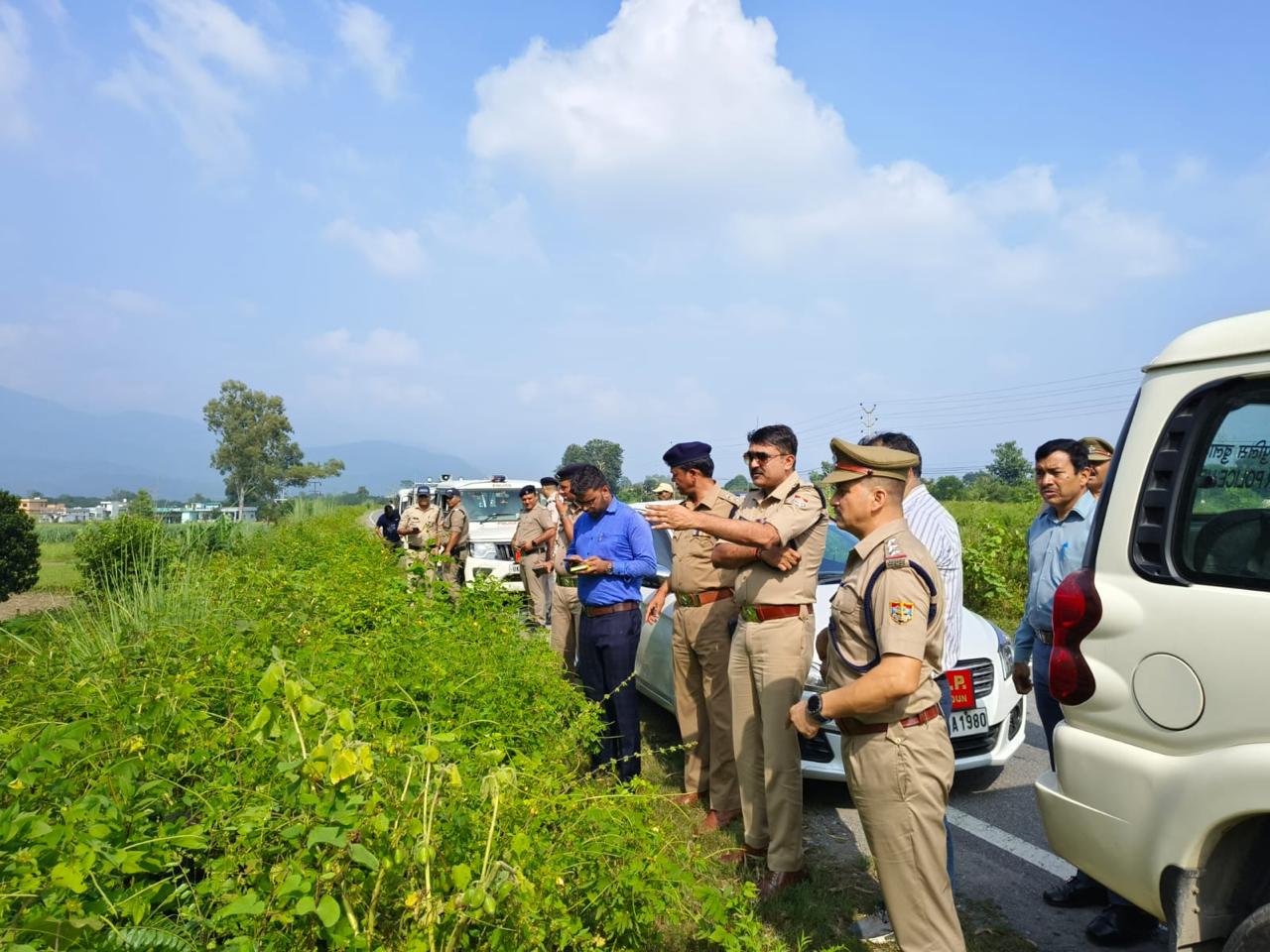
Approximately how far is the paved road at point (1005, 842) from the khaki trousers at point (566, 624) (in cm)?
232

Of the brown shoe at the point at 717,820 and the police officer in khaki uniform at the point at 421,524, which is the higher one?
the police officer in khaki uniform at the point at 421,524

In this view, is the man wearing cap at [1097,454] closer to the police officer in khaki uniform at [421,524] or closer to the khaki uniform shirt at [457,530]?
the khaki uniform shirt at [457,530]

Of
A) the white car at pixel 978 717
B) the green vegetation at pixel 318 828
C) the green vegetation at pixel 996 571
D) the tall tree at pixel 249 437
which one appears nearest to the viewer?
the green vegetation at pixel 318 828

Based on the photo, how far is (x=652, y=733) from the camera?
21.4ft

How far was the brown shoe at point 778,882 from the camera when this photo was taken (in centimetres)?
369

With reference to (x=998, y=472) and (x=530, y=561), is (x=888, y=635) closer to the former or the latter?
(x=530, y=561)

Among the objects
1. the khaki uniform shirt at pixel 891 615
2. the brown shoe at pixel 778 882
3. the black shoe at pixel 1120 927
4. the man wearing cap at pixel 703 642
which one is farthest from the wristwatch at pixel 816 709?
the man wearing cap at pixel 703 642

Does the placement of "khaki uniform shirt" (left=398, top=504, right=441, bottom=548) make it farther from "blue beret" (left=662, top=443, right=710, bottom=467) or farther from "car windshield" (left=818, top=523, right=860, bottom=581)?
"blue beret" (left=662, top=443, right=710, bottom=467)

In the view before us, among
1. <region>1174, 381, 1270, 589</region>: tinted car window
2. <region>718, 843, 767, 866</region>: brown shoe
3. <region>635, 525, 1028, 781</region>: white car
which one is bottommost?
<region>718, 843, 767, 866</region>: brown shoe

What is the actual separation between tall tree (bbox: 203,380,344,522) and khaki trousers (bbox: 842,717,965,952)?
2596 inches

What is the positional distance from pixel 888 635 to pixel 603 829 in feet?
3.21

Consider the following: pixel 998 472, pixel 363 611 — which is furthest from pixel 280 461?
pixel 363 611

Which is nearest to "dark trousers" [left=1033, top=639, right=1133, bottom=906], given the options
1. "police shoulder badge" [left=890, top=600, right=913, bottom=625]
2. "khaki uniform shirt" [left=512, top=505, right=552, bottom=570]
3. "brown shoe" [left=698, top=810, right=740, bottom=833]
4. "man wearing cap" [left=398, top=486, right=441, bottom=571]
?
"police shoulder badge" [left=890, top=600, right=913, bottom=625]

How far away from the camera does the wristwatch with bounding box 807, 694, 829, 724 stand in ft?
8.66
